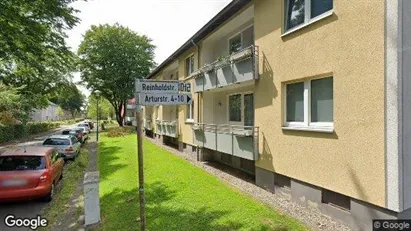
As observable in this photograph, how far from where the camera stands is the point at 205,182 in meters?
9.27

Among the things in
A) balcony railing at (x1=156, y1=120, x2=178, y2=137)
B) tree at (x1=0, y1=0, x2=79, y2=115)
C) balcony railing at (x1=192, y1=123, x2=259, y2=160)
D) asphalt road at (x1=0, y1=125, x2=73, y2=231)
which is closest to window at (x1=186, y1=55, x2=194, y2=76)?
balcony railing at (x1=156, y1=120, x2=178, y2=137)

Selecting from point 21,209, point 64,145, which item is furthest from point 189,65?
point 21,209

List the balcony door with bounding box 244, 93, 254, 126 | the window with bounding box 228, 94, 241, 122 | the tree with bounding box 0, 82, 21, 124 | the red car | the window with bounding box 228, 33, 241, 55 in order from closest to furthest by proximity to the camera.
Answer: the red car, the balcony door with bounding box 244, 93, 254, 126, the window with bounding box 228, 33, 241, 55, the window with bounding box 228, 94, 241, 122, the tree with bounding box 0, 82, 21, 124

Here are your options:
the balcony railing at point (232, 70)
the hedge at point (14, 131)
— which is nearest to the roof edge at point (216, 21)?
the balcony railing at point (232, 70)

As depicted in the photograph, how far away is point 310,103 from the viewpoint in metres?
6.73

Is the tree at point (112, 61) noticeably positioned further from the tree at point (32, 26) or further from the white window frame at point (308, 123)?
the white window frame at point (308, 123)

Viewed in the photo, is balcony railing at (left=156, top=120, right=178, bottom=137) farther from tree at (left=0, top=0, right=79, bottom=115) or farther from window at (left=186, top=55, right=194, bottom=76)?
tree at (left=0, top=0, right=79, bottom=115)

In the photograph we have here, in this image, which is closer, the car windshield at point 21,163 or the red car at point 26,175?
the red car at point 26,175

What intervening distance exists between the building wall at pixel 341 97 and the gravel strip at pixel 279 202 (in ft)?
2.41

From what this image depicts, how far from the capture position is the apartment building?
4.79m

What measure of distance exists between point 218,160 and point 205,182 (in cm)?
440

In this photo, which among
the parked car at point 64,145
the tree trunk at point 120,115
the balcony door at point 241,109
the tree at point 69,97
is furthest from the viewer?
the tree trunk at point 120,115

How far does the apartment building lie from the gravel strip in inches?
7.2

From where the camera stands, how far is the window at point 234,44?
38.1ft
